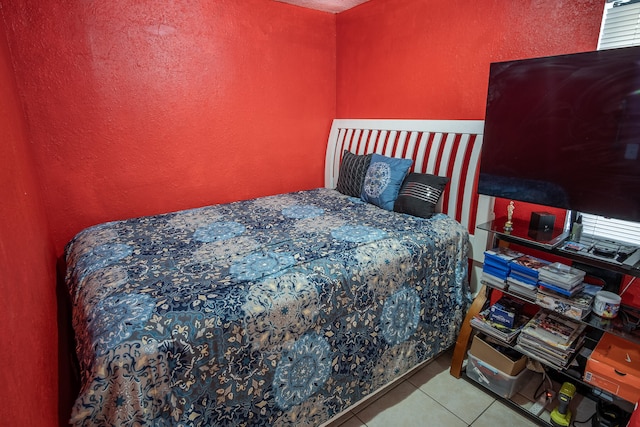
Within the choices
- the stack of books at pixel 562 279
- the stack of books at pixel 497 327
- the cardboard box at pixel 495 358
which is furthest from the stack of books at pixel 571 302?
the cardboard box at pixel 495 358

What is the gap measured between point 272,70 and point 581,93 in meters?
2.26

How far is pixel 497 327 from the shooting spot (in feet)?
5.69

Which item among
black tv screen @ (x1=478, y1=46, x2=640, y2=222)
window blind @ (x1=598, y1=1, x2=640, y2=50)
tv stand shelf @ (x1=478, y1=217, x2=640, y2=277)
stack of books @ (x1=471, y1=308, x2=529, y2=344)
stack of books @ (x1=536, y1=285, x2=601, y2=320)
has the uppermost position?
window blind @ (x1=598, y1=1, x2=640, y2=50)

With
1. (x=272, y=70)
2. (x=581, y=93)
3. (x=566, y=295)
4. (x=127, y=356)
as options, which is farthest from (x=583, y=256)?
(x=272, y=70)

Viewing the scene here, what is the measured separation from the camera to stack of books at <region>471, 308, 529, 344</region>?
1.69m

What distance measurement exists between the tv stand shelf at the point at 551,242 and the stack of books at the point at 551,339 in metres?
0.35

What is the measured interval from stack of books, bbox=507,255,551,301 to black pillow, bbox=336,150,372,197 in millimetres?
1284

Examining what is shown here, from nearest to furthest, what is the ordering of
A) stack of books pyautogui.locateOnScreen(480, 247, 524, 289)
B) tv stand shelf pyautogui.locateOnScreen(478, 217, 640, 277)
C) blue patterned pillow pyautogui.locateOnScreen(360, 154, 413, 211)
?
1. tv stand shelf pyautogui.locateOnScreen(478, 217, 640, 277)
2. stack of books pyautogui.locateOnScreen(480, 247, 524, 289)
3. blue patterned pillow pyautogui.locateOnScreen(360, 154, 413, 211)

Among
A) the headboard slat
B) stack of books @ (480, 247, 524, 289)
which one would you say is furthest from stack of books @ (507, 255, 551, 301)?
the headboard slat

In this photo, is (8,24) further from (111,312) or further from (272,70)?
(111,312)

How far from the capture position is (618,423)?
4.83 feet

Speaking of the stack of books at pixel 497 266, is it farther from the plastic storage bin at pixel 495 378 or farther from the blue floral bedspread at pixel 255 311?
the plastic storage bin at pixel 495 378

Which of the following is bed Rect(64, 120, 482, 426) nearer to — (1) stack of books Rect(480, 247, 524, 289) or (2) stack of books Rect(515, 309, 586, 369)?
(1) stack of books Rect(480, 247, 524, 289)

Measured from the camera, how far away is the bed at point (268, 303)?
3.59 ft
